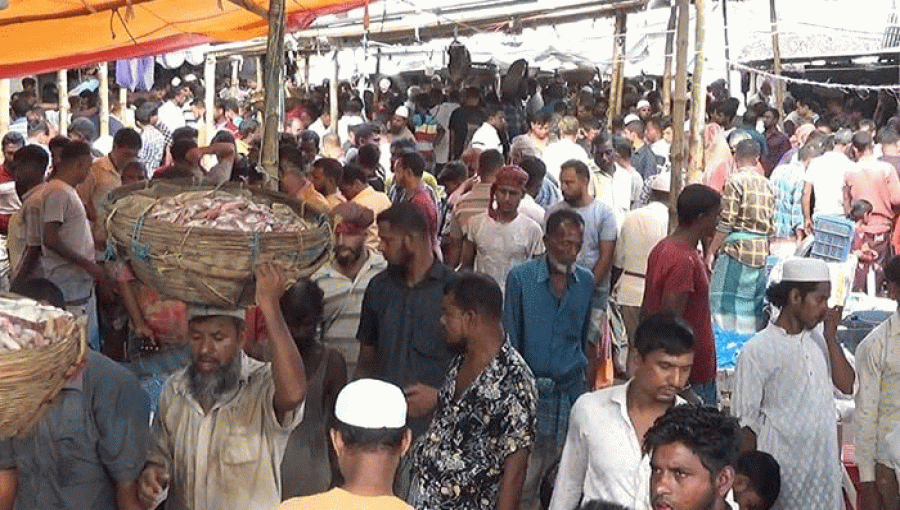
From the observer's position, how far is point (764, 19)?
69.8ft

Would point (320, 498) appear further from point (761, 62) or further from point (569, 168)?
point (761, 62)

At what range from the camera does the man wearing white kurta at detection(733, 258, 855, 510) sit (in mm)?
5527

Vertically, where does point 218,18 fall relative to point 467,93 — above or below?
above

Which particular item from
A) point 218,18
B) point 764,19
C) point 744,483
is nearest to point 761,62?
point 764,19

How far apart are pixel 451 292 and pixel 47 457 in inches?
61.2

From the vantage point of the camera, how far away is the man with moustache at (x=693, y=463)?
3738mm

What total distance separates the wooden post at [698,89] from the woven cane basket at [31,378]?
640cm

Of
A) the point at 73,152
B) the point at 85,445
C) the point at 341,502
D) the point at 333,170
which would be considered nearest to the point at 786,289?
the point at 341,502

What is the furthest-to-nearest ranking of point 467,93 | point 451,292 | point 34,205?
point 467,93 < point 34,205 < point 451,292

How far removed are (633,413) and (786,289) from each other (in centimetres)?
139

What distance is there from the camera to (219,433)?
4.48 meters

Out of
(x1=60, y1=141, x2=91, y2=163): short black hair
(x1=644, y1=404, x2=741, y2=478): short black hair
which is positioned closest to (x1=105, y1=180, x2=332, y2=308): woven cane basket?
(x1=644, y1=404, x2=741, y2=478): short black hair

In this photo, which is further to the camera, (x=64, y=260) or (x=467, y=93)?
(x=467, y=93)

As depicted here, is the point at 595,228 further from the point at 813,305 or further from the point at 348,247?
the point at 813,305
